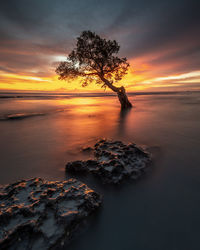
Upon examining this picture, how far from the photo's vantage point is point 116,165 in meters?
2.13

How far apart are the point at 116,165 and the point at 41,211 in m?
1.28

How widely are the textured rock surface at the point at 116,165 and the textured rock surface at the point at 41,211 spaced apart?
0.44 meters

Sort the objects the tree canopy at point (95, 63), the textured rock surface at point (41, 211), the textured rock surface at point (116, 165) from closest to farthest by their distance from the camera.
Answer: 1. the textured rock surface at point (41, 211)
2. the textured rock surface at point (116, 165)
3. the tree canopy at point (95, 63)

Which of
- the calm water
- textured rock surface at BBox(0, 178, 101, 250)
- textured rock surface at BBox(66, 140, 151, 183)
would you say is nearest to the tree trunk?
the calm water

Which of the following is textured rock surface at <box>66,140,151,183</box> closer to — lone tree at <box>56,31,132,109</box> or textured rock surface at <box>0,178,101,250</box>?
textured rock surface at <box>0,178,101,250</box>

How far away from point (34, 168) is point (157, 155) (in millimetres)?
2675

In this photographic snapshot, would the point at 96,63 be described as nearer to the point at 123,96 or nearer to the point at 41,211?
the point at 123,96

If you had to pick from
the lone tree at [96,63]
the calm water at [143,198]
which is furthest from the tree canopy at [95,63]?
the calm water at [143,198]

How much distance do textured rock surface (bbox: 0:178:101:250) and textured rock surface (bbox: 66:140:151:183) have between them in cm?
44

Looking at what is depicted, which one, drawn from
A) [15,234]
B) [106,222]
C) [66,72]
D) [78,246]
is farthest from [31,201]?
[66,72]

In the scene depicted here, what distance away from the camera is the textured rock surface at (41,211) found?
3.60 feet

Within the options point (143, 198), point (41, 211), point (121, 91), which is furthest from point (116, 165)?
point (121, 91)

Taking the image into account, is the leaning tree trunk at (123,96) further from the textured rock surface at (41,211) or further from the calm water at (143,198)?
the textured rock surface at (41,211)

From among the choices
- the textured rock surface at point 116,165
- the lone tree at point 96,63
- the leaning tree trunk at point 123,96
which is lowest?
the textured rock surface at point 116,165
